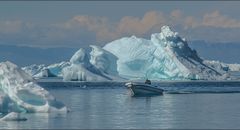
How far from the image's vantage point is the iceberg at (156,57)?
78.3 metres

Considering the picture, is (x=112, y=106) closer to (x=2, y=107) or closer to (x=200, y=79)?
(x=2, y=107)

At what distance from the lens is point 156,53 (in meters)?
77.8

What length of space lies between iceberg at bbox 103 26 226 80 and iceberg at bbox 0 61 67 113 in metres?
45.5

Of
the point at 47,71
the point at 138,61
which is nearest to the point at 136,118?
the point at 138,61

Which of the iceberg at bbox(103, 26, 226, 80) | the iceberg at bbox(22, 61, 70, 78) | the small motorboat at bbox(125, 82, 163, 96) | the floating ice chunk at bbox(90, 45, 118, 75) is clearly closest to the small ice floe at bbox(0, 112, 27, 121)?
the small motorboat at bbox(125, 82, 163, 96)

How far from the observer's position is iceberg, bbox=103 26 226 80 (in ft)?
257

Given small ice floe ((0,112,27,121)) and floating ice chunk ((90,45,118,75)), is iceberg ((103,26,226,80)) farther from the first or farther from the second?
small ice floe ((0,112,27,121))

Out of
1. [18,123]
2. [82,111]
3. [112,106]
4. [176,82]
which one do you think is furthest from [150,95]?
[176,82]

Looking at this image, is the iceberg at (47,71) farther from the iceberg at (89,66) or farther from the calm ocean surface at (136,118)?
the calm ocean surface at (136,118)

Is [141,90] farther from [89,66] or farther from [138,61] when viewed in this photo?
[138,61]

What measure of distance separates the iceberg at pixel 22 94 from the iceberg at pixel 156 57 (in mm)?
45496

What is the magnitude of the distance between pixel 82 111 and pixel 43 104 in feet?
11.2

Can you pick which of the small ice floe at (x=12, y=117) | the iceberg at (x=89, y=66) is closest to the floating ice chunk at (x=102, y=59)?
the iceberg at (x=89, y=66)

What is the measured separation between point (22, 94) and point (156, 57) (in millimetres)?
47235
